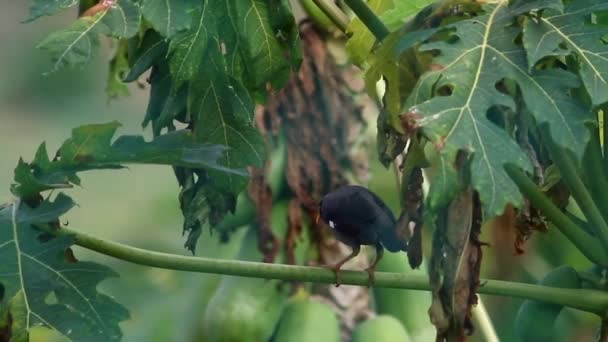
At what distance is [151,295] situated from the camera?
146 inches

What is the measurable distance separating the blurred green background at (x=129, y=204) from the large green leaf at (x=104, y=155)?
754mm

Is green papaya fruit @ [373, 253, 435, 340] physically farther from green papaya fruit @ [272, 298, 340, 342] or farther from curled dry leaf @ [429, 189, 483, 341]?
curled dry leaf @ [429, 189, 483, 341]

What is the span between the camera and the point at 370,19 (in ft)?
5.90

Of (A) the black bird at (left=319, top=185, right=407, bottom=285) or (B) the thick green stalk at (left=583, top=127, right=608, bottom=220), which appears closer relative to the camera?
(B) the thick green stalk at (left=583, top=127, right=608, bottom=220)

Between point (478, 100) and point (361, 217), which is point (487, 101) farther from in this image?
point (361, 217)

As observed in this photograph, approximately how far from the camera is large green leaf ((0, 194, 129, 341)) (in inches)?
68.9

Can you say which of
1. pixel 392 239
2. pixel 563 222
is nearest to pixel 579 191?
pixel 563 222

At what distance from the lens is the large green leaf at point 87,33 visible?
1653 millimetres

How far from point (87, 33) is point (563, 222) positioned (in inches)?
26.6

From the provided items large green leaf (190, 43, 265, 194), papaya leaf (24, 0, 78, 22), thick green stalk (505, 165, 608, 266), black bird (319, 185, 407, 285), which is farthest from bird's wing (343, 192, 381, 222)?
papaya leaf (24, 0, 78, 22)

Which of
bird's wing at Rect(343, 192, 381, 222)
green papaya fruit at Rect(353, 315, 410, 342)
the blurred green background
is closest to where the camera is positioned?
bird's wing at Rect(343, 192, 381, 222)

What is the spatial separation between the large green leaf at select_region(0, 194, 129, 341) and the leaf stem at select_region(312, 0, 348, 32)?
1.68 ft

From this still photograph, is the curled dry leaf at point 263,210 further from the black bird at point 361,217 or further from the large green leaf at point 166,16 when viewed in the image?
the large green leaf at point 166,16

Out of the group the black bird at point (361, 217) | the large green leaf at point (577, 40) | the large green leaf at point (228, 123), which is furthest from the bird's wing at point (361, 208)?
the large green leaf at point (577, 40)
